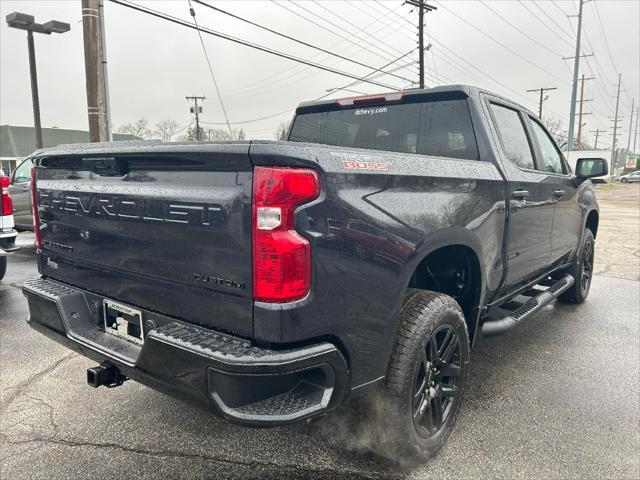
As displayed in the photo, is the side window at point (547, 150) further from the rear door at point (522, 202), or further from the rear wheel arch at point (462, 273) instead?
the rear wheel arch at point (462, 273)

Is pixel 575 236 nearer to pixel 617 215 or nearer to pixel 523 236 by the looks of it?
pixel 523 236

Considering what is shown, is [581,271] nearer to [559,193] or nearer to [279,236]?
[559,193]

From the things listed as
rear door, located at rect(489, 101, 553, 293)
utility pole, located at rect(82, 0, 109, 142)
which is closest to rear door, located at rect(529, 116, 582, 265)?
rear door, located at rect(489, 101, 553, 293)

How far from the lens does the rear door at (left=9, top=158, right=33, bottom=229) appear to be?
8883 mm

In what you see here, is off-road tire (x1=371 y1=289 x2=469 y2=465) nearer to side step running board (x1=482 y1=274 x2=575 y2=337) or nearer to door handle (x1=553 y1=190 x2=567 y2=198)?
side step running board (x1=482 y1=274 x2=575 y2=337)

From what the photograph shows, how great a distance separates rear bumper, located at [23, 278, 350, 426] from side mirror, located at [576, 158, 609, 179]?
11.8ft

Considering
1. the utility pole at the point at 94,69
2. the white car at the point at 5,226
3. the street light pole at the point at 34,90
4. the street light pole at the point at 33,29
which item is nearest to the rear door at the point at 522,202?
the white car at the point at 5,226

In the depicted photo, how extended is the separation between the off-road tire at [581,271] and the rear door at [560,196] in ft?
1.17

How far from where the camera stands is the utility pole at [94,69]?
8.91m

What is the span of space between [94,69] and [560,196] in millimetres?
8431

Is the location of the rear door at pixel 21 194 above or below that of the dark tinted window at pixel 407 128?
below

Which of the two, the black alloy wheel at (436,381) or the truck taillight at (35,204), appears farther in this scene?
the truck taillight at (35,204)

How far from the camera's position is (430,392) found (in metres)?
2.49

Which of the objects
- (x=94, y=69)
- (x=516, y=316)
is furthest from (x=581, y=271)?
(x=94, y=69)
